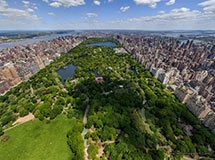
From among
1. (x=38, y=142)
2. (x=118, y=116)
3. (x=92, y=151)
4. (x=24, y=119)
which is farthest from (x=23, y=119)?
(x=118, y=116)

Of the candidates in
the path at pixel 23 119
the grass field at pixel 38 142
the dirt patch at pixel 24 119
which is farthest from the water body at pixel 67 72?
the grass field at pixel 38 142

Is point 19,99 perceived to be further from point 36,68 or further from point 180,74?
point 180,74

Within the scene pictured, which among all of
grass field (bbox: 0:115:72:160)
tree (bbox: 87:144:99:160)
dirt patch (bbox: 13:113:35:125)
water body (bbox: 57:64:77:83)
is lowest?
water body (bbox: 57:64:77:83)

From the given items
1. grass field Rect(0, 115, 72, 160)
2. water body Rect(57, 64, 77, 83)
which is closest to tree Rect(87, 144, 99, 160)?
grass field Rect(0, 115, 72, 160)

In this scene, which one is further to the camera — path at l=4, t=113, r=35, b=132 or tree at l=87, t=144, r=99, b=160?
path at l=4, t=113, r=35, b=132

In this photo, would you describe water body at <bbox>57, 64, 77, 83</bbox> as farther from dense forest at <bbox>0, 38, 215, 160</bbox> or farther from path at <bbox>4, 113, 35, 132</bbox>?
path at <bbox>4, 113, 35, 132</bbox>

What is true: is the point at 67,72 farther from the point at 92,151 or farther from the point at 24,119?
the point at 92,151
